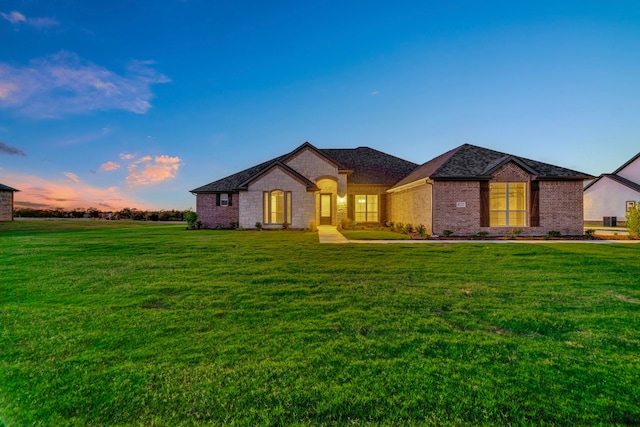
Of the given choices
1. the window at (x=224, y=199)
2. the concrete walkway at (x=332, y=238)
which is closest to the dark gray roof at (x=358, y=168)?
the window at (x=224, y=199)

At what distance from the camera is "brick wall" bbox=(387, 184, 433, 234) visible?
50.8 ft

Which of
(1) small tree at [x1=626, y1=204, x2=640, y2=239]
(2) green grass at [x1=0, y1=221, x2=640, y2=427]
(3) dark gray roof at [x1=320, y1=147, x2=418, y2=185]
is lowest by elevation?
(2) green grass at [x1=0, y1=221, x2=640, y2=427]

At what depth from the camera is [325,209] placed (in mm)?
21672

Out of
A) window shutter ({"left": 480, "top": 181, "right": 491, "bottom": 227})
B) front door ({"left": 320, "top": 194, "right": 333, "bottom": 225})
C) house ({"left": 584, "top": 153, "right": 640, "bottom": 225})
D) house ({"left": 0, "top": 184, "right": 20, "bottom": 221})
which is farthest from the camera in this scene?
house ({"left": 0, "top": 184, "right": 20, "bottom": 221})

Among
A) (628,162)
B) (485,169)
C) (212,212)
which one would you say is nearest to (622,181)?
(628,162)

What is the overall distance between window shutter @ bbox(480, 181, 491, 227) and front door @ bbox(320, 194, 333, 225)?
10.3 meters

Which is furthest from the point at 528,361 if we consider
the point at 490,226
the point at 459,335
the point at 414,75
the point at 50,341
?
the point at 414,75

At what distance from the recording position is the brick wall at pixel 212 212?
2111 centimetres

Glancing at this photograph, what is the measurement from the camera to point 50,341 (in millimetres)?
3578

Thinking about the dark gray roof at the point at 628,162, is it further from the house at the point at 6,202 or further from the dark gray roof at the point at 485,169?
the house at the point at 6,202

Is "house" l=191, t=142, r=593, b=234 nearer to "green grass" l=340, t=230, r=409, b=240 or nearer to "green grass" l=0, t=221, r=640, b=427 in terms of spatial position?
"green grass" l=340, t=230, r=409, b=240

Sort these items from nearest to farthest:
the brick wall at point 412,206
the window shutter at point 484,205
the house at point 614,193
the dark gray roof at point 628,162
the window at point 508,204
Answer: the window shutter at point 484,205 → the window at point 508,204 → the brick wall at point 412,206 → the house at point 614,193 → the dark gray roof at point 628,162

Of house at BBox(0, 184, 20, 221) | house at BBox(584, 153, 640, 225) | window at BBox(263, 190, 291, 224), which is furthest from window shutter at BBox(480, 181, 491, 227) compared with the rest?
Answer: house at BBox(0, 184, 20, 221)

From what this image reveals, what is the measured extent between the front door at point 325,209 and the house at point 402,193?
79 mm
